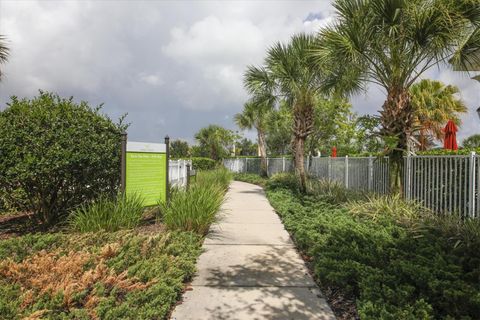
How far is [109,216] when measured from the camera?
6160mm

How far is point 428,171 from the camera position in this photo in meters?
7.49

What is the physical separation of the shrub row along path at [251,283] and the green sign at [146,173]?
5.58 ft

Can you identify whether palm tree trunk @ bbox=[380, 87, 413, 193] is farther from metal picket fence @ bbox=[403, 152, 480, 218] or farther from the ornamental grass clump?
the ornamental grass clump

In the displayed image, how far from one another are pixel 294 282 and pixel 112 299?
2.24 m

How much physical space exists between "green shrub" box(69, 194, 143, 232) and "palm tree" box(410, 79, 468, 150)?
14.3 metres

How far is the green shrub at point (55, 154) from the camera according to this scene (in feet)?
19.4

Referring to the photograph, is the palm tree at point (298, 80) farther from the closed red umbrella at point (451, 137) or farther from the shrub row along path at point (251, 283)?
the shrub row along path at point (251, 283)

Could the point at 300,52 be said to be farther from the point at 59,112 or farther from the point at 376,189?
the point at 59,112

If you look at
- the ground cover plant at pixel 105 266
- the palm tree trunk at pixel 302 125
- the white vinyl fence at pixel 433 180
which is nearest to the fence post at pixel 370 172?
the white vinyl fence at pixel 433 180

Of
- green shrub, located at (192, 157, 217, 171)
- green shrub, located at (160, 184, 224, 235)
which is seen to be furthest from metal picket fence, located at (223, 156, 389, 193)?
green shrub, located at (192, 157, 217, 171)

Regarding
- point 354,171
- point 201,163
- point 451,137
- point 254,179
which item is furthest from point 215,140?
point 451,137

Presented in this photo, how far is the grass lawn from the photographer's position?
3.23 metres

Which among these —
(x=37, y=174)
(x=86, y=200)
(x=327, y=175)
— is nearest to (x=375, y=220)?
(x=86, y=200)

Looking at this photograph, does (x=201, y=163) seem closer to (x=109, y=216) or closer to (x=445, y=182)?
(x=109, y=216)
